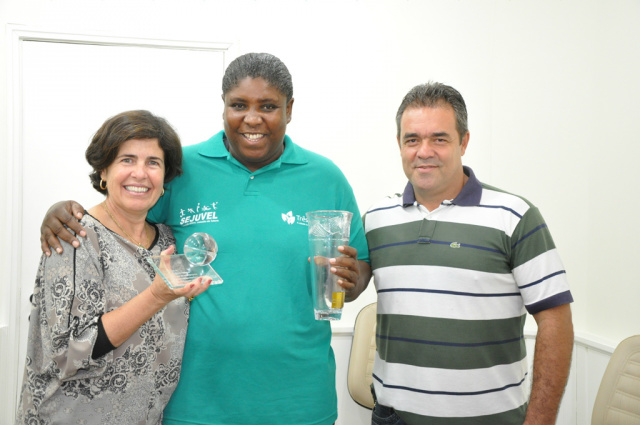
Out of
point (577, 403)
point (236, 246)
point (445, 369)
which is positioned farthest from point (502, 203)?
point (577, 403)

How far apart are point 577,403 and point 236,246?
9.70ft

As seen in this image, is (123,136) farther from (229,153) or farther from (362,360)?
(362,360)

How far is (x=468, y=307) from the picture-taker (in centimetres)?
164

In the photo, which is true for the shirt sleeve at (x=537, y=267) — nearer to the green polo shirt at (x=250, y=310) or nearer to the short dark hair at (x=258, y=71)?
the green polo shirt at (x=250, y=310)

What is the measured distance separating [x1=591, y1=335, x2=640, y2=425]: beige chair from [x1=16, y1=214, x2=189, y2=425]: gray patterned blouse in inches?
83.7

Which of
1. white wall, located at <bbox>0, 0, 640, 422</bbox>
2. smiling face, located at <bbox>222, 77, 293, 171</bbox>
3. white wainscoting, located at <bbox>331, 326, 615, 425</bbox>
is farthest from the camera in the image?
white wainscoting, located at <bbox>331, 326, 615, 425</bbox>

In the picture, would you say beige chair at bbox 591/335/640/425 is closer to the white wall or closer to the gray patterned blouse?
the white wall

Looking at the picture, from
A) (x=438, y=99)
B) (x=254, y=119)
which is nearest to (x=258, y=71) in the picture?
(x=254, y=119)

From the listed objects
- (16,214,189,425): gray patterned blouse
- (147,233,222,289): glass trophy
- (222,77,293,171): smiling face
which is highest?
(222,77,293,171): smiling face

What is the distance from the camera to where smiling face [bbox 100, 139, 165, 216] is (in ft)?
5.12

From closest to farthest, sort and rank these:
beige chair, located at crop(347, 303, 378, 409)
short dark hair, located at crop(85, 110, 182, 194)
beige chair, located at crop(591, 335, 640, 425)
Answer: short dark hair, located at crop(85, 110, 182, 194) → beige chair, located at crop(591, 335, 640, 425) → beige chair, located at crop(347, 303, 378, 409)

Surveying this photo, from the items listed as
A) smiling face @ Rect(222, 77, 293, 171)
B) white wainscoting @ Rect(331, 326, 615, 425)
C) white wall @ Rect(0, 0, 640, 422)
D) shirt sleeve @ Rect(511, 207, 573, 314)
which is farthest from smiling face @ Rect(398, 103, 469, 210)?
white wainscoting @ Rect(331, 326, 615, 425)

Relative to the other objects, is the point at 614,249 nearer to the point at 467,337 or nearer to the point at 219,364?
the point at 467,337

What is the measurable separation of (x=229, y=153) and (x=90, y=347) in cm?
82
